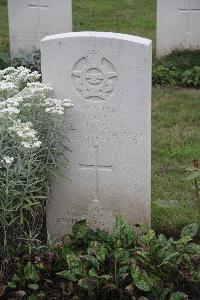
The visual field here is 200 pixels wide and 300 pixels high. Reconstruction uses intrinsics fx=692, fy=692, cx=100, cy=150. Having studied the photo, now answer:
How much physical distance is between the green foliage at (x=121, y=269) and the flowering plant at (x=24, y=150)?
0.77 feet

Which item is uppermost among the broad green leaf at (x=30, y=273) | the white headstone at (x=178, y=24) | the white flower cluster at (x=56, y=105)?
the white headstone at (x=178, y=24)

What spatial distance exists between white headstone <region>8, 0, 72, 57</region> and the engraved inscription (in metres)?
4.72

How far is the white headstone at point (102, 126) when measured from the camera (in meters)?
4.03

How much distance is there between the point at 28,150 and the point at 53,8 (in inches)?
212

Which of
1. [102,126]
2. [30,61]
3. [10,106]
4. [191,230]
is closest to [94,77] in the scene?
[102,126]

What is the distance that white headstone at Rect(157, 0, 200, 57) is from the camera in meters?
8.91

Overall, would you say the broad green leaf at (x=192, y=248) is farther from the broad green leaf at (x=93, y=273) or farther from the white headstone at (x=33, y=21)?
the white headstone at (x=33, y=21)

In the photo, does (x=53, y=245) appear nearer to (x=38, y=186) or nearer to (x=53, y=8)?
(x=38, y=186)

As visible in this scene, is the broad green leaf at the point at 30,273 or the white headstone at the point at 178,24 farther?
the white headstone at the point at 178,24

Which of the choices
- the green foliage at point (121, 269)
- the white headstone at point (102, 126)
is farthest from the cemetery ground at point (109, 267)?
the white headstone at point (102, 126)

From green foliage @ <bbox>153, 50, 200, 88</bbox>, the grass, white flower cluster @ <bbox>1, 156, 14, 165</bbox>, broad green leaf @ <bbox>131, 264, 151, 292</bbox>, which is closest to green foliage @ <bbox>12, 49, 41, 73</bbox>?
the grass

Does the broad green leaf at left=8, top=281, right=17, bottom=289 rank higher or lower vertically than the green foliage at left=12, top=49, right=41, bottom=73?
lower

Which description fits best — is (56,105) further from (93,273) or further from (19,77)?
(93,273)

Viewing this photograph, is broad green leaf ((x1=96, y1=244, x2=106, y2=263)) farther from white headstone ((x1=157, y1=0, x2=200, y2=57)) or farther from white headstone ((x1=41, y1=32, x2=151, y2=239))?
white headstone ((x1=157, y1=0, x2=200, y2=57))
